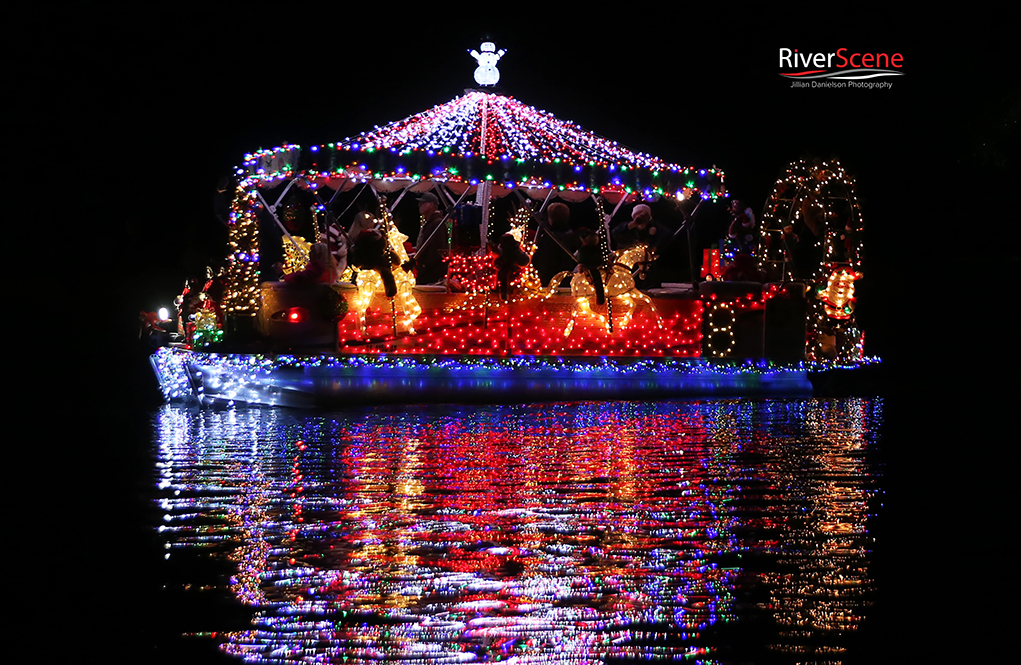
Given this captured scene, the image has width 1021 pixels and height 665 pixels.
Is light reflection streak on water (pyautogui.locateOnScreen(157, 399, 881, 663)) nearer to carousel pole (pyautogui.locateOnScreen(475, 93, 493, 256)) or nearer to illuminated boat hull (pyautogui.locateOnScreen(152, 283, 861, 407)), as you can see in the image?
illuminated boat hull (pyautogui.locateOnScreen(152, 283, 861, 407))

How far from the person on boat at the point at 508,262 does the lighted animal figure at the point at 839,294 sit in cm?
362

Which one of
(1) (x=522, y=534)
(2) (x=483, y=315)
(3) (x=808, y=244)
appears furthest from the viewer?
(3) (x=808, y=244)

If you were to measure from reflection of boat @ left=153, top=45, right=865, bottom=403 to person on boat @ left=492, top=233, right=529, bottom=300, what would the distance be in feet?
0.29

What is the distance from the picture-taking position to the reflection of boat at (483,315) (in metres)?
11.5

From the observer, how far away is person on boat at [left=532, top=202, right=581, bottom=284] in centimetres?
1259

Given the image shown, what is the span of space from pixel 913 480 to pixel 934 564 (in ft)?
7.18

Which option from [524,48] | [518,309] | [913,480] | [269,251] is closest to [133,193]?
[524,48]

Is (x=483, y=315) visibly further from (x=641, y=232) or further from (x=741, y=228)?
(x=741, y=228)

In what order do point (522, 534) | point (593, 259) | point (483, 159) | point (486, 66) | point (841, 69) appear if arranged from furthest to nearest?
point (841, 69), point (486, 66), point (593, 259), point (483, 159), point (522, 534)

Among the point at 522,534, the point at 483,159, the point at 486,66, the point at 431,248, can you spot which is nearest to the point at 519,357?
the point at 483,159

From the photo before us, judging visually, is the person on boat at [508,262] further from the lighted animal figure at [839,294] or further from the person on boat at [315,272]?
the lighted animal figure at [839,294]

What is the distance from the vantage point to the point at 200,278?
12.3 meters

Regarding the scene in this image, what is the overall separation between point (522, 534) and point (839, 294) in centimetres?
818

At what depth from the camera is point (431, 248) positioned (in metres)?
14.4
